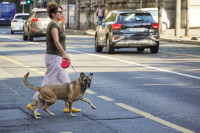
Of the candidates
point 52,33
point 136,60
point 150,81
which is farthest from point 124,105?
point 136,60

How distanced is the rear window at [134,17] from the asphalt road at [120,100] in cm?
435

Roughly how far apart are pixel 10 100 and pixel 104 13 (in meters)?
36.0

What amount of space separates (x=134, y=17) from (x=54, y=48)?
1321 centimetres

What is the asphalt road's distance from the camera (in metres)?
7.73

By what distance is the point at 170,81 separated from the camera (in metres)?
12.9

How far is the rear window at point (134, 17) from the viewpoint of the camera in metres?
21.6

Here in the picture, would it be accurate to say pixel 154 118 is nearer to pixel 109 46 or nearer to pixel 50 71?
pixel 50 71

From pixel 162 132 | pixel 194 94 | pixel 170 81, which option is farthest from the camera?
pixel 170 81

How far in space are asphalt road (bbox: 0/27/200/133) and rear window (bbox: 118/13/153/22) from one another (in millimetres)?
4349

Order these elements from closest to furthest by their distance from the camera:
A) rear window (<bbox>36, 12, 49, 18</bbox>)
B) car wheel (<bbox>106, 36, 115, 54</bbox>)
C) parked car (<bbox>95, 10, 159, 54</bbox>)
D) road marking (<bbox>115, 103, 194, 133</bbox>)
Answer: road marking (<bbox>115, 103, 194, 133</bbox>) < parked car (<bbox>95, 10, 159, 54</bbox>) < car wheel (<bbox>106, 36, 115, 54</bbox>) < rear window (<bbox>36, 12, 49, 18</bbox>)

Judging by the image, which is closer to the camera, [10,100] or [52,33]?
[52,33]

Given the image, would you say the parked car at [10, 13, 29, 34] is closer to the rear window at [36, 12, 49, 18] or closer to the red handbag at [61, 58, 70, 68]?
the rear window at [36, 12, 49, 18]

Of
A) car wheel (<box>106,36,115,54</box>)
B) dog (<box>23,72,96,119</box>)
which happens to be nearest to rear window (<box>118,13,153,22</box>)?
car wheel (<box>106,36,115,54</box>)

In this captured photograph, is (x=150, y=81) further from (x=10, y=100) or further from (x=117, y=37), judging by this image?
(x=117, y=37)
